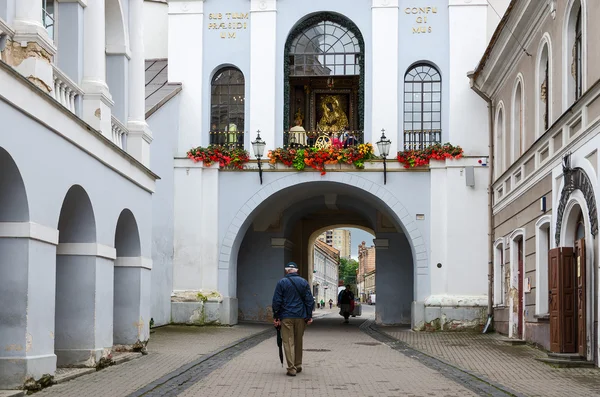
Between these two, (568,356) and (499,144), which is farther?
(499,144)

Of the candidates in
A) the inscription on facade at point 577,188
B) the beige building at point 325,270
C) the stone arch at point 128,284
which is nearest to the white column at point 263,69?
the stone arch at point 128,284

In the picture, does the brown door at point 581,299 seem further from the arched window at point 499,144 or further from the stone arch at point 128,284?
the arched window at point 499,144

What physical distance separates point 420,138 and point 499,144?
2.69 metres

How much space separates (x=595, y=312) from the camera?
14.2 meters

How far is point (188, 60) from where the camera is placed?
27.5m

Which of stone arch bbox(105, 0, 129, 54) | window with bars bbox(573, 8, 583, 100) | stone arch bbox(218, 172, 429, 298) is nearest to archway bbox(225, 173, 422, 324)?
stone arch bbox(218, 172, 429, 298)

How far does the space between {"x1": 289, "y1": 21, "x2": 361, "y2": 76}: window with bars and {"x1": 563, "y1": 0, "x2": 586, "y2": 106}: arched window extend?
38.9ft

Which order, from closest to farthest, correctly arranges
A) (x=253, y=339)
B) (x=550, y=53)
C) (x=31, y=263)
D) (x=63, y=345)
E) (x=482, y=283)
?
(x=31, y=263)
(x=63, y=345)
(x=550, y=53)
(x=253, y=339)
(x=482, y=283)

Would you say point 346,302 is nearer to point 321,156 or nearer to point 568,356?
point 321,156

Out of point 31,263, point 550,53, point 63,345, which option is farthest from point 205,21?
point 31,263

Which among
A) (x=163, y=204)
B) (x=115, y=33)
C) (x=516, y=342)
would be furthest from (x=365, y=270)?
(x=115, y=33)

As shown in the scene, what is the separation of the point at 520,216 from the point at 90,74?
10.2 metres

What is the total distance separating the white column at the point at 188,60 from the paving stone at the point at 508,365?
8.46 metres

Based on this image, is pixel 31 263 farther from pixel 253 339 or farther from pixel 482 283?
pixel 482 283
